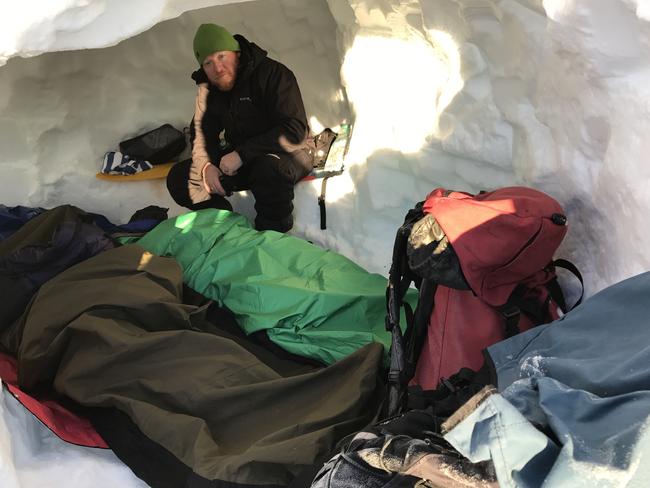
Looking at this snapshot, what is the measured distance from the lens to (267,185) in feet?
7.25

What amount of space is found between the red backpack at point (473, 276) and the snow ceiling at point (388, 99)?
0.13 meters

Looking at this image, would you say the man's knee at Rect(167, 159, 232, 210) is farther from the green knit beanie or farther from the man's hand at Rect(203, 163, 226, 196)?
the green knit beanie

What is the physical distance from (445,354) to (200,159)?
1449mm

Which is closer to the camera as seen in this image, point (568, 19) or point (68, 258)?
point (568, 19)

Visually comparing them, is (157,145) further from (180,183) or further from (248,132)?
(248,132)

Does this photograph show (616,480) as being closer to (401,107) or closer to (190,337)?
(190,337)

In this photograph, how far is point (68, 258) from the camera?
175cm

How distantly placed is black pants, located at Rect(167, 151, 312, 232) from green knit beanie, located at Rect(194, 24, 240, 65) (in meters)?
0.42

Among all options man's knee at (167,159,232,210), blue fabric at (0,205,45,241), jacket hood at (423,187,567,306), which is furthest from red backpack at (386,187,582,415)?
blue fabric at (0,205,45,241)

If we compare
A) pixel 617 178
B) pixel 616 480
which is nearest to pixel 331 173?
Answer: pixel 617 178

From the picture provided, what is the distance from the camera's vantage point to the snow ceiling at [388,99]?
46.4 inches

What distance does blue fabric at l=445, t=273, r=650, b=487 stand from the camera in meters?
→ 0.59

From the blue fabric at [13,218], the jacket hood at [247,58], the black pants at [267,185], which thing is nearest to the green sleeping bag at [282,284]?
the black pants at [267,185]

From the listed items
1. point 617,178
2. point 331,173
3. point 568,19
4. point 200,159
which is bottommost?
point 331,173
